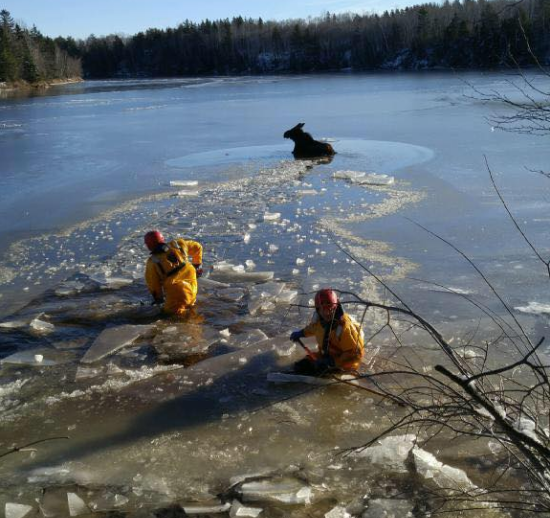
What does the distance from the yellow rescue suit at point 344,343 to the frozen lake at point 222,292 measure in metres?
0.22

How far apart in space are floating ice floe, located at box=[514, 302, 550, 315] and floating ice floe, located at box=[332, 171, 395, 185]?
6521 millimetres

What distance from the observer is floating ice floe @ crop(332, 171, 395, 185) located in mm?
12334

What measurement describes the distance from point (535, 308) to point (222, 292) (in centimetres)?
350

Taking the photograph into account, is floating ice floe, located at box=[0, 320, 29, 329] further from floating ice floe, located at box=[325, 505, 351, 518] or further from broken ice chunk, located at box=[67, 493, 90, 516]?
Answer: floating ice floe, located at box=[325, 505, 351, 518]

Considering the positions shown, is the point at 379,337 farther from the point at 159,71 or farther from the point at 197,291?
the point at 159,71

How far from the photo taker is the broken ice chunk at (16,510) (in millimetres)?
3322

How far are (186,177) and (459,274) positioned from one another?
872 cm

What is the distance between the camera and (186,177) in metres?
14.1

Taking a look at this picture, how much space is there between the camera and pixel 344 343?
466 cm

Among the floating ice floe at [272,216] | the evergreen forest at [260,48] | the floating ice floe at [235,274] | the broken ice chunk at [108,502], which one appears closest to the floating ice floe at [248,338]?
the floating ice floe at [235,274]

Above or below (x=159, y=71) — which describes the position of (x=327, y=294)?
below

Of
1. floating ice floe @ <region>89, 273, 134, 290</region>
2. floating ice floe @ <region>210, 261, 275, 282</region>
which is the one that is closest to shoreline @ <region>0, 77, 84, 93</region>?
floating ice floe @ <region>89, 273, 134, 290</region>

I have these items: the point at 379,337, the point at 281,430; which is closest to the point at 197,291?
the point at 379,337

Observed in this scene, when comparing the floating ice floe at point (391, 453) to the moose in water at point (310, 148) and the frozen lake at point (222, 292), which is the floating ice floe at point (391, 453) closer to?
the frozen lake at point (222, 292)
